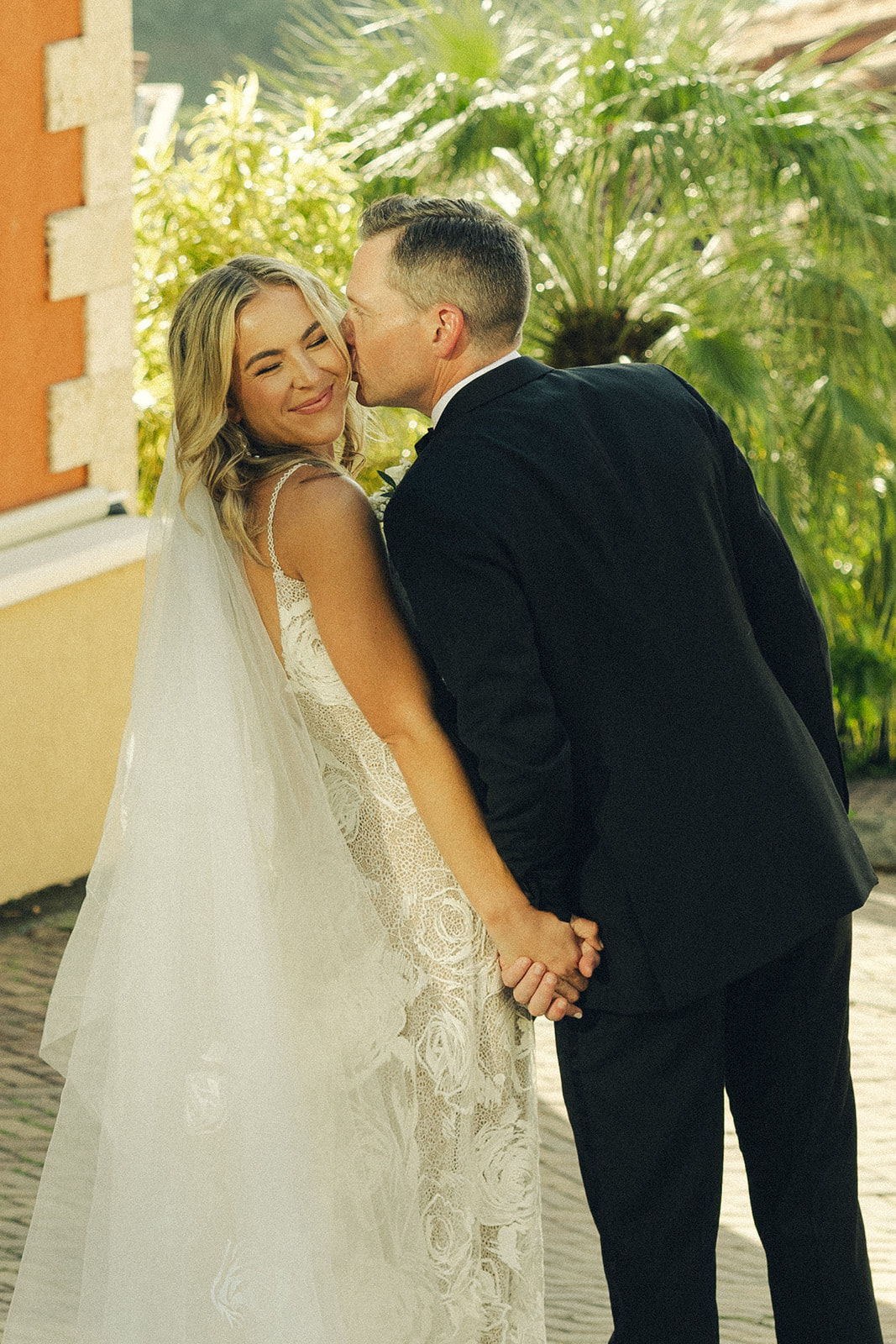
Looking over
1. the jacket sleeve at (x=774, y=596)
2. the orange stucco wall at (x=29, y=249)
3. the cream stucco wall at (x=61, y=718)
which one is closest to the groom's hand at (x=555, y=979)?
the jacket sleeve at (x=774, y=596)

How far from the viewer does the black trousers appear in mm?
2293

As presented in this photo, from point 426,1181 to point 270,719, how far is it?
838 millimetres

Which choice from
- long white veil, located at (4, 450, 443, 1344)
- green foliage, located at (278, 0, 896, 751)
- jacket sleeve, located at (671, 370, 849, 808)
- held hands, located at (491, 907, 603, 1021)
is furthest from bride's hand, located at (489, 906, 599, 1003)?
green foliage, located at (278, 0, 896, 751)

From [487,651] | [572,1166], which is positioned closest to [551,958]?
[487,651]

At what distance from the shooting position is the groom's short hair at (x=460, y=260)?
2.30m

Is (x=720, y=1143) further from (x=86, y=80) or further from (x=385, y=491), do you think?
(x=86, y=80)

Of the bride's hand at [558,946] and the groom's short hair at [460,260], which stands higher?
the groom's short hair at [460,260]

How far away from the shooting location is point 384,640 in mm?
2357

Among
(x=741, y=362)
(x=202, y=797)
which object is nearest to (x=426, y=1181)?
(x=202, y=797)

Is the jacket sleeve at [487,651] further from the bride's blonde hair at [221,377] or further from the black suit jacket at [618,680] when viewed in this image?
the bride's blonde hair at [221,377]

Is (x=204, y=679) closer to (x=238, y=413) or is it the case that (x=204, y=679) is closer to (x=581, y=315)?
(x=238, y=413)

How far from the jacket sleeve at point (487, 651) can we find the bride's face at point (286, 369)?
1.33ft

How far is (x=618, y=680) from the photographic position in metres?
2.23

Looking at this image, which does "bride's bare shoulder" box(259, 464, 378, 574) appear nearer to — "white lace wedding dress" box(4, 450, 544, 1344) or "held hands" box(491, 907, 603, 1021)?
"white lace wedding dress" box(4, 450, 544, 1344)
